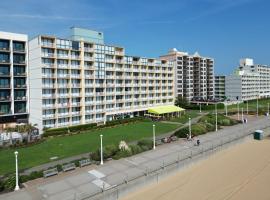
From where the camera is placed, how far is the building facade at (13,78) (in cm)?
6297

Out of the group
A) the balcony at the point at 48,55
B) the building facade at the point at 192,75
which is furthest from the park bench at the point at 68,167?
the building facade at the point at 192,75

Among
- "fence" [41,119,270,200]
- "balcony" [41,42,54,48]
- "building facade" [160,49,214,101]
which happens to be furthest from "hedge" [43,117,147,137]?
"building facade" [160,49,214,101]

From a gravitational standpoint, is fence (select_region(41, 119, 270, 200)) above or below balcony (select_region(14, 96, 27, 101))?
below

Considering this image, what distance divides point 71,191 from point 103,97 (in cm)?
5008

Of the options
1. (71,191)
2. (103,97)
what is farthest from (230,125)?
(71,191)

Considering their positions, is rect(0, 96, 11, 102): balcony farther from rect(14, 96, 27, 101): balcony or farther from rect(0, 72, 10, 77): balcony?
rect(0, 72, 10, 77): balcony

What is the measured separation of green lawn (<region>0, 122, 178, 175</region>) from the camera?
131ft

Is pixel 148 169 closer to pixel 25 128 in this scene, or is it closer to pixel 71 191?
pixel 71 191

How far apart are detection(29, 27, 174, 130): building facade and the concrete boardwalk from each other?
32.4m

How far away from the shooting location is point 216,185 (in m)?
29.6

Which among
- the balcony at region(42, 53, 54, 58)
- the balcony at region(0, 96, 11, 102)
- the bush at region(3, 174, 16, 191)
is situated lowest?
the bush at region(3, 174, 16, 191)

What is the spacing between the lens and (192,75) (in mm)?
129250

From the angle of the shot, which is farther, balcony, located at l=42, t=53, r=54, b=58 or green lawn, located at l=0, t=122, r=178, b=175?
balcony, located at l=42, t=53, r=54, b=58

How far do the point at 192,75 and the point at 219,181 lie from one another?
334 ft
